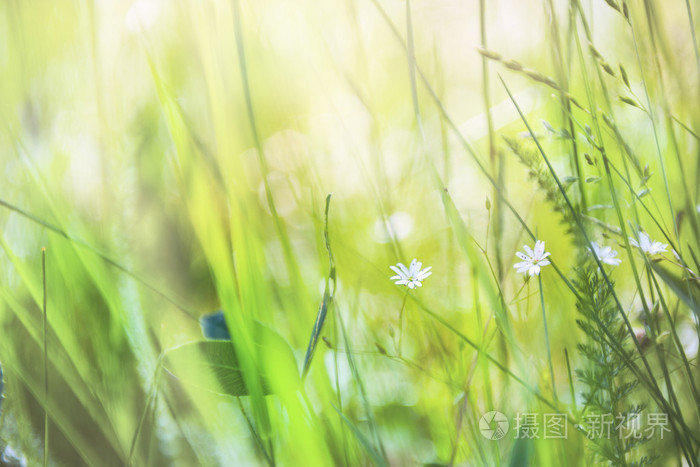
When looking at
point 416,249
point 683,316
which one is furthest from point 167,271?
point 683,316

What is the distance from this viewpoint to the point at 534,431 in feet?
1.16

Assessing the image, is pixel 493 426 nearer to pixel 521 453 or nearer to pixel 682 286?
pixel 521 453

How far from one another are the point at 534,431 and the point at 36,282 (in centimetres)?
45

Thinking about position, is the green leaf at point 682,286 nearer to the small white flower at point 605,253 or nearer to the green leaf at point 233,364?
the small white flower at point 605,253

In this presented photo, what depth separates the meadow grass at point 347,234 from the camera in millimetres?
377

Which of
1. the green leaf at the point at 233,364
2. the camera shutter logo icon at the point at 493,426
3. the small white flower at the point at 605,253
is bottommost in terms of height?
the camera shutter logo icon at the point at 493,426

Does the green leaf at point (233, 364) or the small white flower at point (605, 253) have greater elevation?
the small white flower at point (605, 253)

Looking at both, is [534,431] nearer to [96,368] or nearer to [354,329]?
[354,329]

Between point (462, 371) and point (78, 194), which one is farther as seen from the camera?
point (78, 194)

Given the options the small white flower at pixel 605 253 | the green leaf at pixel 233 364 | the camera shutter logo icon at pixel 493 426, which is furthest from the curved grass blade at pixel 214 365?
the small white flower at pixel 605 253
